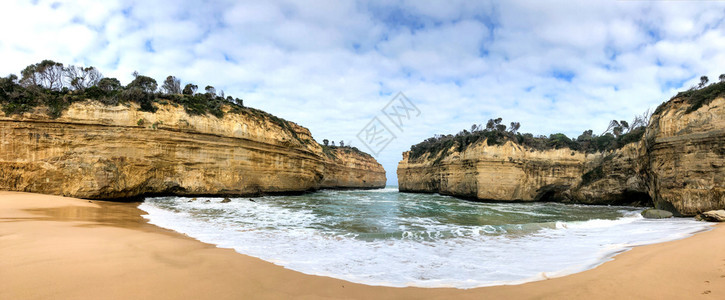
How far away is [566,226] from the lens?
9.65 meters

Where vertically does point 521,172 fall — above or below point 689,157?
below

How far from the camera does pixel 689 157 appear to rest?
11086 millimetres

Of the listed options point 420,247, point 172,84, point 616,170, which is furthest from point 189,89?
point 616,170

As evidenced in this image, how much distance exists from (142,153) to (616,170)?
29.9m

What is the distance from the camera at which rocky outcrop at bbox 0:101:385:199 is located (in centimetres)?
1195

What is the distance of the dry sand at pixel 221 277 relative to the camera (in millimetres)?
2799

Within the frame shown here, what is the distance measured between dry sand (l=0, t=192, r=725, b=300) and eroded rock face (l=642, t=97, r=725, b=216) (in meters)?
9.02

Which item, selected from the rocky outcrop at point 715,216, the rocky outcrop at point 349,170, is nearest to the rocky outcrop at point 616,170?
the rocky outcrop at point 715,216

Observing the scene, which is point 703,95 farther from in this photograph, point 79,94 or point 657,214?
point 79,94

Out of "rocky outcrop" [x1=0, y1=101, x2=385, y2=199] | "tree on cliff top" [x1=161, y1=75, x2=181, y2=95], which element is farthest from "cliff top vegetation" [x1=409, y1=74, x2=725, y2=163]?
"tree on cliff top" [x1=161, y1=75, x2=181, y2=95]

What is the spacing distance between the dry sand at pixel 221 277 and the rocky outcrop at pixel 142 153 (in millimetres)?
10017

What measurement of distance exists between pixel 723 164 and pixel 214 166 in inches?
946

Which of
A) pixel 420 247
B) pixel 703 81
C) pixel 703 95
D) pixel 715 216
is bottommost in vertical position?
pixel 420 247

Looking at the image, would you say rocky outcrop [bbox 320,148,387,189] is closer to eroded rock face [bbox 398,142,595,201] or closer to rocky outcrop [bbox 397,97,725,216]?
rocky outcrop [bbox 397,97,725,216]
